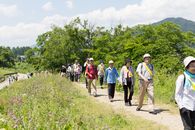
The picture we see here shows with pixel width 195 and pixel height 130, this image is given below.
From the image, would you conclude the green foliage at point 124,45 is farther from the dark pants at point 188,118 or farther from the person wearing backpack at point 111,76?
the dark pants at point 188,118

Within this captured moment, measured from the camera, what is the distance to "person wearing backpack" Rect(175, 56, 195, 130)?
6656 millimetres

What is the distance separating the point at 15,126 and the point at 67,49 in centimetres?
4602

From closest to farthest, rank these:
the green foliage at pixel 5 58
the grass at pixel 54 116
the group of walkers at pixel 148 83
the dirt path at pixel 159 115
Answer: the group of walkers at pixel 148 83, the grass at pixel 54 116, the dirt path at pixel 159 115, the green foliage at pixel 5 58

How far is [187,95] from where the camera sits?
22.2 feet

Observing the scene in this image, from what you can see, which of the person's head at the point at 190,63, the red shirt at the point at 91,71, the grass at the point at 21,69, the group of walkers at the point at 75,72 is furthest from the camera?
the grass at the point at 21,69

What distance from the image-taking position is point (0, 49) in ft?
460

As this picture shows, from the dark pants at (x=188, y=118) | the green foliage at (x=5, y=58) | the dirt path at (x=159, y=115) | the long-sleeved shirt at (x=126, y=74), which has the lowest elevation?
the green foliage at (x=5, y=58)

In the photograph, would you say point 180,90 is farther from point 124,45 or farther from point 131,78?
point 124,45

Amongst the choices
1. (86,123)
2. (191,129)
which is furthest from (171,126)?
(191,129)

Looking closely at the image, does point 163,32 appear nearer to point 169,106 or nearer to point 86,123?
point 169,106

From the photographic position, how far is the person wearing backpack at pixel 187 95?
6.66 meters

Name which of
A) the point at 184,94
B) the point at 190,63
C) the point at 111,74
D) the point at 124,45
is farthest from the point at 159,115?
the point at 124,45

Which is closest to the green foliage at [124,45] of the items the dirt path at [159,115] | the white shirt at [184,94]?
the dirt path at [159,115]

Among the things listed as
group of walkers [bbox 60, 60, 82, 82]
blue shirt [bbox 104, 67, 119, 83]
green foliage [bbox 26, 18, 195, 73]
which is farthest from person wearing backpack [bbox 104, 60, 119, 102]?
group of walkers [bbox 60, 60, 82, 82]
